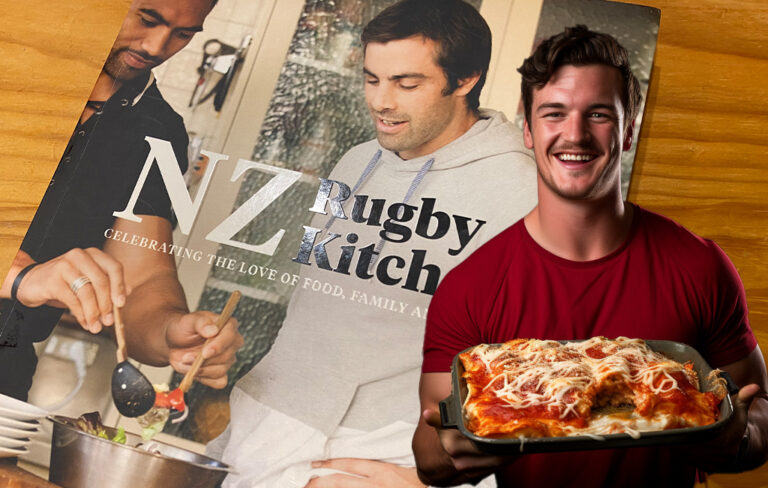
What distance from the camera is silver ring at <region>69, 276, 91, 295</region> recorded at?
69.5 inches

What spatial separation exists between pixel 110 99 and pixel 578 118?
126cm

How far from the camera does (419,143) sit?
1843 mm

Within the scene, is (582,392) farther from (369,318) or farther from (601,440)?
(369,318)

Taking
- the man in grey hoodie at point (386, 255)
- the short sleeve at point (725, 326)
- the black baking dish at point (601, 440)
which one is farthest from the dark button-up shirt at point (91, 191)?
the short sleeve at point (725, 326)

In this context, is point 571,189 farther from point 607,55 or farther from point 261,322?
point 261,322

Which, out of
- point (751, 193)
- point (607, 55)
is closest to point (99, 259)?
point (607, 55)

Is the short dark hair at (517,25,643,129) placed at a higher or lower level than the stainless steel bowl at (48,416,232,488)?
higher

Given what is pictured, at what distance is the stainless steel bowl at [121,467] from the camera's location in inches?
61.5

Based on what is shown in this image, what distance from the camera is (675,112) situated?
1901mm

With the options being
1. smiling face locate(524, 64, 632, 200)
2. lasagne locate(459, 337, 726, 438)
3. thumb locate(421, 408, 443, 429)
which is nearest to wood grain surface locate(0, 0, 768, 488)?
smiling face locate(524, 64, 632, 200)

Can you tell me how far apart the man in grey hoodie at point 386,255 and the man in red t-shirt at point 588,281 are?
172 mm

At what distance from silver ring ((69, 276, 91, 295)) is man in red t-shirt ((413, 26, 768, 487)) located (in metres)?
0.87

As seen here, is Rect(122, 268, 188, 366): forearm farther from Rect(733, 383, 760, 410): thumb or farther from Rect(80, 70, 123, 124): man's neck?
Rect(733, 383, 760, 410): thumb

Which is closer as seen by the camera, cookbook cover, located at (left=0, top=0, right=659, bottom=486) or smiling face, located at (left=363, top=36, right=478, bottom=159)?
cookbook cover, located at (left=0, top=0, right=659, bottom=486)
